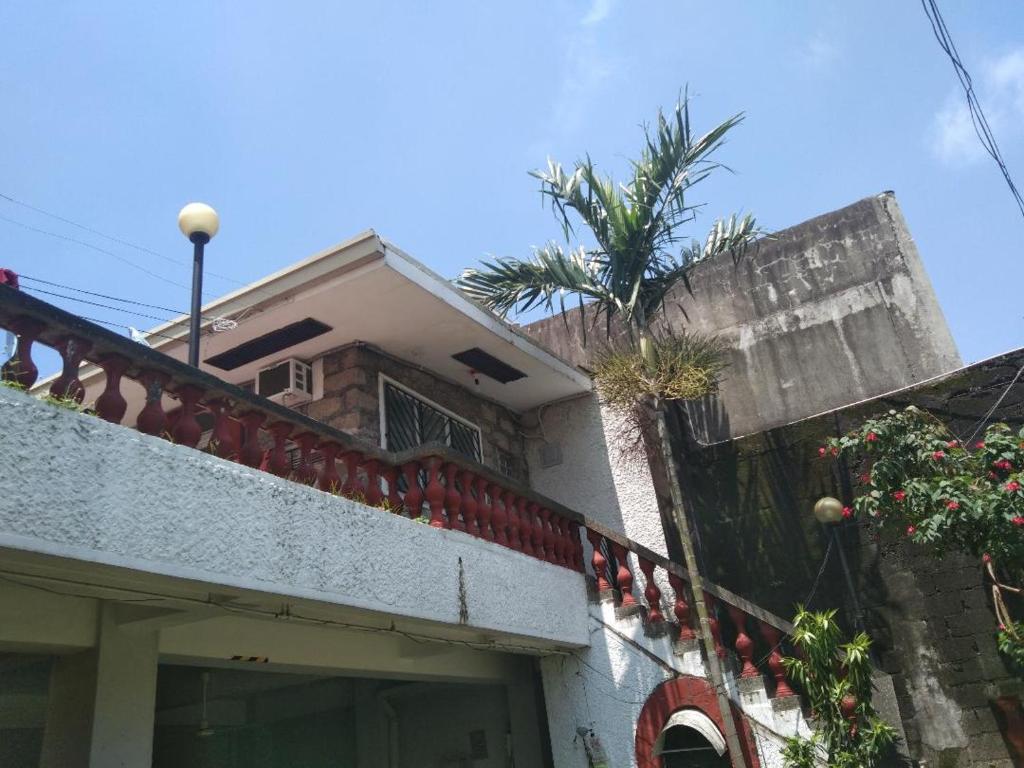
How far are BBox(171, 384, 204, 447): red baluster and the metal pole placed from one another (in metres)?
1.12

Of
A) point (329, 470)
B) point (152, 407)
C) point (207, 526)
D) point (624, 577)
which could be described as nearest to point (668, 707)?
point (624, 577)

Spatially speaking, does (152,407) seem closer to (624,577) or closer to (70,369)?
(70,369)

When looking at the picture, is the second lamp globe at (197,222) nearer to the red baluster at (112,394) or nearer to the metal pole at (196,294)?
the metal pole at (196,294)

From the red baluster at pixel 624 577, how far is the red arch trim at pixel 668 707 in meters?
0.67

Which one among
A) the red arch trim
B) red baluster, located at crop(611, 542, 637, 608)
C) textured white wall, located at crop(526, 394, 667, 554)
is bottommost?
the red arch trim

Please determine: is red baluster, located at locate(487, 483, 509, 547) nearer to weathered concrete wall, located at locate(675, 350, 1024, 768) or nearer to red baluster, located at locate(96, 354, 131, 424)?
weathered concrete wall, located at locate(675, 350, 1024, 768)

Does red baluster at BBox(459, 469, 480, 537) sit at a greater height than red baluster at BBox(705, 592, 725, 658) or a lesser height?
greater

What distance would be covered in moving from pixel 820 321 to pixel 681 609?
13.1 feet

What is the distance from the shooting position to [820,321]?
29.8 feet

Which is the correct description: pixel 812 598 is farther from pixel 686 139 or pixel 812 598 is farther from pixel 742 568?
pixel 686 139

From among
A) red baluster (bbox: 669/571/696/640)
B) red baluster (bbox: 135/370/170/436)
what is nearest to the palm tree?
red baluster (bbox: 669/571/696/640)

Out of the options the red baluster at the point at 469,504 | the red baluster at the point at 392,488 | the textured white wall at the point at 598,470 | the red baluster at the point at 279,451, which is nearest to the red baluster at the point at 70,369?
the red baluster at the point at 279,451

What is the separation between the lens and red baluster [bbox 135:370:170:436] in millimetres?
3594

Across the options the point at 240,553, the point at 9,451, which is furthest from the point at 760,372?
the point at 9,451
